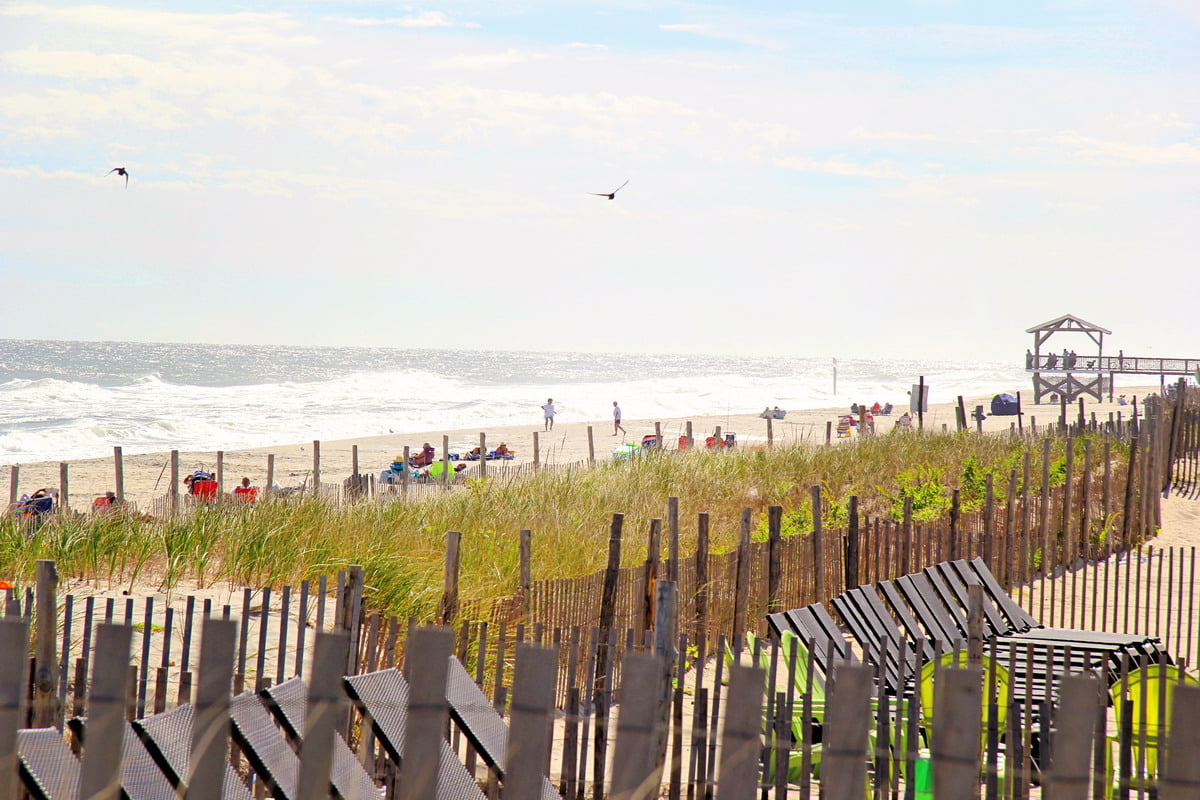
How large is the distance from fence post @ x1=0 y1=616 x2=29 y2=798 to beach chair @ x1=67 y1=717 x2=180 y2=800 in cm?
27

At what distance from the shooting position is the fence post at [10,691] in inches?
79.4

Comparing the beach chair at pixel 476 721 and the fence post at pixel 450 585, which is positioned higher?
the beach chair at pixel 476 721

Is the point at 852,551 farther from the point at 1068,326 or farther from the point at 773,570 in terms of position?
the point at 1068,326

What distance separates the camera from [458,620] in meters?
6.41

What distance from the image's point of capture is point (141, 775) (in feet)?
7.77

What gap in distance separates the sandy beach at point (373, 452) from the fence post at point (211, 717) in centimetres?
1495

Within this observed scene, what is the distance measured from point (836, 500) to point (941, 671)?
11654mm

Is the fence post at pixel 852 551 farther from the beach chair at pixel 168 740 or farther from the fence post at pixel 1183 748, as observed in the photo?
the fence post at pixel 1183 748

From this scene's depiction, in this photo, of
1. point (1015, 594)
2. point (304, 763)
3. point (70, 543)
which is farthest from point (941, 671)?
point (1015, 594)

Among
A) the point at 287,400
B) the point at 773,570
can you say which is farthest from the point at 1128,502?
the point at 287,400

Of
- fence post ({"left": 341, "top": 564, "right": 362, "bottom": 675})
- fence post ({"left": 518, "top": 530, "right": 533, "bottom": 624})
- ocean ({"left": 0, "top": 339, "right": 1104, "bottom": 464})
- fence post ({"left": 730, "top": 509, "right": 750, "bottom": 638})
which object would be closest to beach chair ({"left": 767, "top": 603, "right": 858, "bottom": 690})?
fence post ({"left": 730, "top": 509, "right": 750, "bottom": 638})

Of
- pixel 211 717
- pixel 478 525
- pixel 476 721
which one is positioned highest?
pixel 211 717

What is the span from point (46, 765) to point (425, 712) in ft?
3.02

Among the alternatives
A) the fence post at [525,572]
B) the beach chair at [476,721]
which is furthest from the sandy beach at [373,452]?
the beach chair at [476,721]
